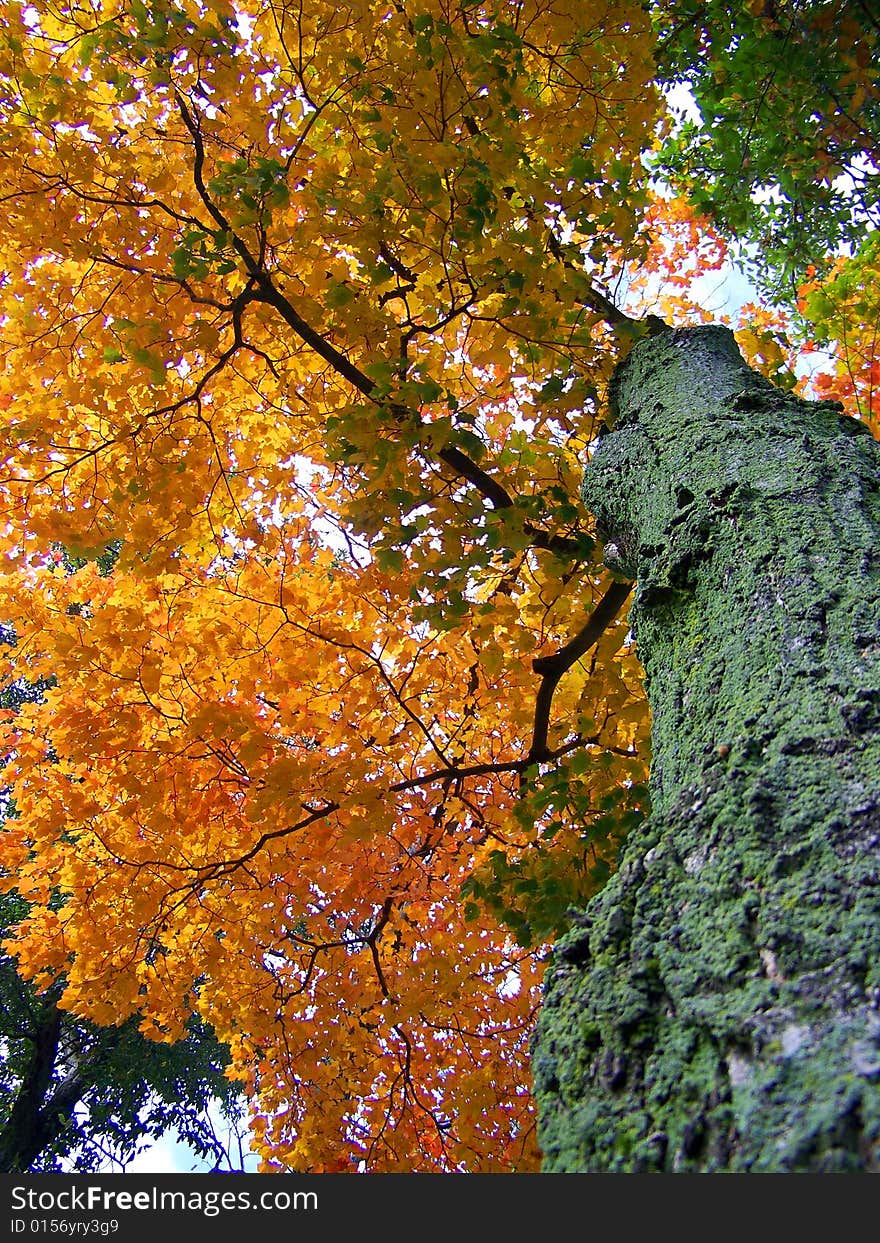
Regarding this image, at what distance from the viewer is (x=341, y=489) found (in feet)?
12.3

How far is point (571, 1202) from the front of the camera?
761mm

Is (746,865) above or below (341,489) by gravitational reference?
below

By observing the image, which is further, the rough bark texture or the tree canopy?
the tree canopy

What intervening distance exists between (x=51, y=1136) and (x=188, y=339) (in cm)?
986

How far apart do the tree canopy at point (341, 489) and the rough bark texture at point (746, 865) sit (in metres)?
1.06

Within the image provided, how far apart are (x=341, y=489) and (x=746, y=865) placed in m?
3.10

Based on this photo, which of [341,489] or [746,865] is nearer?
[746,865]

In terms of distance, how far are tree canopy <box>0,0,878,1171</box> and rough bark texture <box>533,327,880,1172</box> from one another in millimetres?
1060

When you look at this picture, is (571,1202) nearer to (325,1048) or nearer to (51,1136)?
(325,1048)

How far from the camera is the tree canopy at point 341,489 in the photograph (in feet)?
8.33

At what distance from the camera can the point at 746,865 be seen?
3.02ft

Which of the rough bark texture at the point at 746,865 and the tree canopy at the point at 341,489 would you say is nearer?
the rough bark texture at the point at 746,865

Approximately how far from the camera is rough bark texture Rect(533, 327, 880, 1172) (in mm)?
702

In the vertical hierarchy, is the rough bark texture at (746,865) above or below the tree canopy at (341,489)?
below
